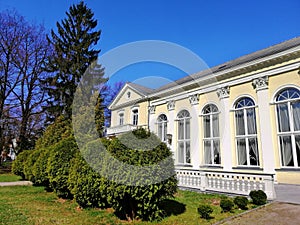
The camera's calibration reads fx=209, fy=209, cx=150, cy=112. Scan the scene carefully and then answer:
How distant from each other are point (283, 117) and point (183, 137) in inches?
249

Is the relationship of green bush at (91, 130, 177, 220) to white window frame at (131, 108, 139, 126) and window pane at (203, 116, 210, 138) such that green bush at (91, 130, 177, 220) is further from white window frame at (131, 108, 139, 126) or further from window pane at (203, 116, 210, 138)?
white window frame at (131, 108, 139, 126)

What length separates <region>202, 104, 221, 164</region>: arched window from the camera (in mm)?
12375

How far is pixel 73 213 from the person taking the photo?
5.48 m

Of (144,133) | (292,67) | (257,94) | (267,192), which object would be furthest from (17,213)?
(292,67)

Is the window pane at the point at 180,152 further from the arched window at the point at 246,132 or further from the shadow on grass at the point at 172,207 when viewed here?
the shadow on grass at the point at 172,207

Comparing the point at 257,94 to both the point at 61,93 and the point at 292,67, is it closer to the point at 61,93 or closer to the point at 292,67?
the point at 292,67

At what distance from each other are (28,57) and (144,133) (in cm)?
1932

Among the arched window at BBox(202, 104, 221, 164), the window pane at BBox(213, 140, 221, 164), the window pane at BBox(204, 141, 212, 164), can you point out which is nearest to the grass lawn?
the window pane at BBox(213, 140, 221, 164)

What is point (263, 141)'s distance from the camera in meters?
10.1

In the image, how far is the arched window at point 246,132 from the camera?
35.0 ft

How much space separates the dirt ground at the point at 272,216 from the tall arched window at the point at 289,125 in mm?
4504

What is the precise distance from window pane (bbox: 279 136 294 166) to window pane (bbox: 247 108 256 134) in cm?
137

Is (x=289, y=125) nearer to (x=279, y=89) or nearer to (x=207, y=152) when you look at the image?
(x=279, y=89)

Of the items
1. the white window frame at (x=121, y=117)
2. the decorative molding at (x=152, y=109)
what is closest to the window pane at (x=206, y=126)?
the decorative molding at (x=152, y=109)
